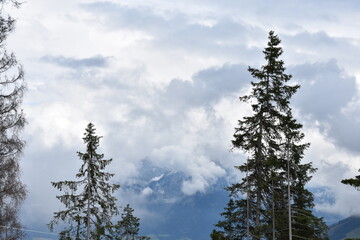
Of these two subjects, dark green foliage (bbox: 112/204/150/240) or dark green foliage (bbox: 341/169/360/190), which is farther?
dark green foliage (bbox: 112/204/150/240)

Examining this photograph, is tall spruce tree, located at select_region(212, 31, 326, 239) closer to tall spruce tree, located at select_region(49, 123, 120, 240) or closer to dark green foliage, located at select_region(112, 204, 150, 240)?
tall spruce tree, located at select_region(49, 123, 120, 240)

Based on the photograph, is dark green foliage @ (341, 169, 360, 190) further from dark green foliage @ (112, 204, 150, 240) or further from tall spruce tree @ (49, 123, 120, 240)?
dark green foliage @ (112, 204, 150, 240)

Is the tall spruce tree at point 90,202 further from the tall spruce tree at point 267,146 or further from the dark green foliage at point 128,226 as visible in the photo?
the dark green foliage at point 128,226

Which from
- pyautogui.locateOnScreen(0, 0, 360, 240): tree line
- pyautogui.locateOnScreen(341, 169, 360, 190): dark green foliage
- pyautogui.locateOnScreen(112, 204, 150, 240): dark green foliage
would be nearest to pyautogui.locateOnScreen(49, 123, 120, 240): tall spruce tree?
pyautogui.locateOnScreen(0, 0, 360, 240): tree line

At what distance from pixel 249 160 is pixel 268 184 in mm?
1985

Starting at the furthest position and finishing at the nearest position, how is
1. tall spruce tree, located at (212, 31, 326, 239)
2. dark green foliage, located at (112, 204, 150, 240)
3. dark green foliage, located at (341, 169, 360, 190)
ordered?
dark green foliage, located at (112, 204, 150, 240)
tall spruce tree, located at (212, 31, 326, 239)
dark green foliage, located at (341, 169, 360, 190)

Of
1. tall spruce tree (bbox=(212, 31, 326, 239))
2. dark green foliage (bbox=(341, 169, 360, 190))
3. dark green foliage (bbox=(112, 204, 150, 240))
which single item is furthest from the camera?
dark green foliage (bbox=(112, 204, 150, 240))

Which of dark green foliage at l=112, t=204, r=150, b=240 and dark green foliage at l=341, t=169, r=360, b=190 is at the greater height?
dark green foliage at l=112, t=204, r=150, b=240

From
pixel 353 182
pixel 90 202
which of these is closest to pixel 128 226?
pixel 90 202

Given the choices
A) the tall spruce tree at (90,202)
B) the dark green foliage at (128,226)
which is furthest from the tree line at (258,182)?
the dark green foliage at (128,226)

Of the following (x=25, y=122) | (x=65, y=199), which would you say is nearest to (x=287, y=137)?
(x=65, y=199)

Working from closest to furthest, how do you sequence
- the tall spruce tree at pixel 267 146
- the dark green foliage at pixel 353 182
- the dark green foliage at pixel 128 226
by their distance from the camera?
1. the dark green foliage at pixel 353 182
2. the tall spruce tree at pixel 267 146
3. the dark green foliage at pixel 128 226

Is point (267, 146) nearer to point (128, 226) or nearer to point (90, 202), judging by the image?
point (90, 202)

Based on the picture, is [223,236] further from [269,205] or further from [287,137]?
[287,137]
